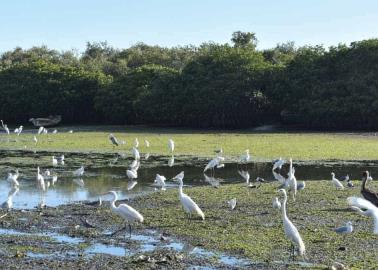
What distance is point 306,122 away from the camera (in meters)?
58.2

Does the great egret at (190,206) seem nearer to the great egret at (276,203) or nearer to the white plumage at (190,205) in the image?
the white plumage at (190,205)

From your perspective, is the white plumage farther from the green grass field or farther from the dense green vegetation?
the dense green vegetation

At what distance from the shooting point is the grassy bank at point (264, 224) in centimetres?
1277

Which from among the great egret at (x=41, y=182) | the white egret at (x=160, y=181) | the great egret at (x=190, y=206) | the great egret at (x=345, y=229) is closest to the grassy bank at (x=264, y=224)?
the great egret at (x=345, y=229)

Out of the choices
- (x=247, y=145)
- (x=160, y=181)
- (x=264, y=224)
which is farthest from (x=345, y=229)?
(x=247, y=145)

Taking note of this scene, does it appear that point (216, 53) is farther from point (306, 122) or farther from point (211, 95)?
point (306, 122)

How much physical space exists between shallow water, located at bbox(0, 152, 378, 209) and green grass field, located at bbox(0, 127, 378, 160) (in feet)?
10.0

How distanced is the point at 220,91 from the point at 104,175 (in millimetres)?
35971

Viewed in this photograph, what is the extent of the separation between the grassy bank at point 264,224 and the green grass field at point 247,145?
1252 centimetres

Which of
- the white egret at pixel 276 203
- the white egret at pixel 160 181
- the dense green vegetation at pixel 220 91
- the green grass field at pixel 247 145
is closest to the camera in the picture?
the white egret at pixel 276 203

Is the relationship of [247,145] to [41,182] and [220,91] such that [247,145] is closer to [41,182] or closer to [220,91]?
[41,182]

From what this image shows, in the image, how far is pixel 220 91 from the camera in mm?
61844

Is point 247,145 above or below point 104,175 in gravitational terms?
above

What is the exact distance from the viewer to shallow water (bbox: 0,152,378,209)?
70.5 feet
